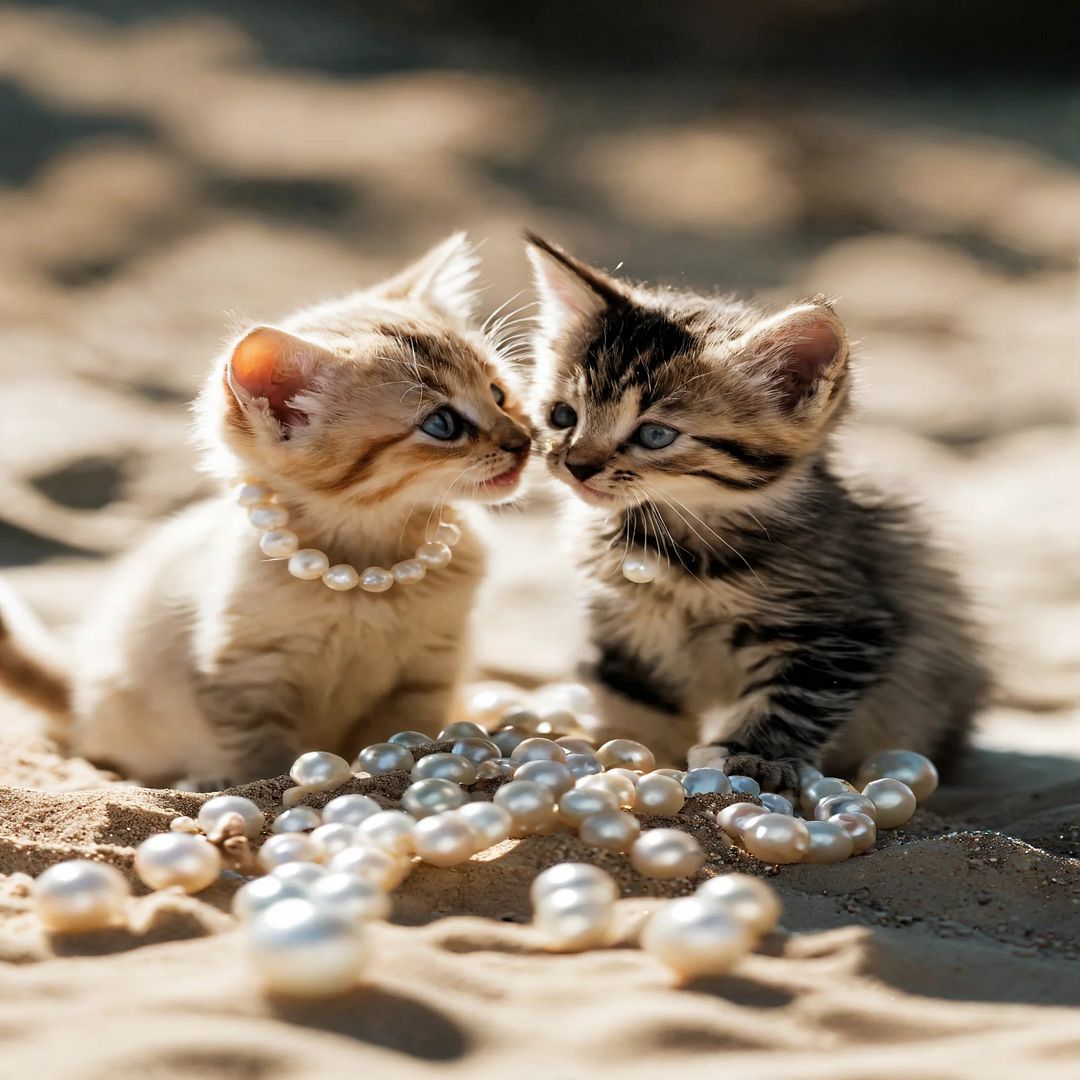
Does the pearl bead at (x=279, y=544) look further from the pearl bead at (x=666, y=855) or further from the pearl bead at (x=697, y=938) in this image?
the pearl bead at (x=697, y=938)

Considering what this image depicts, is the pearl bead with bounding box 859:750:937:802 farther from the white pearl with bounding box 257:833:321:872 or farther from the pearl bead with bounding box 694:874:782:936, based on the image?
the white pearl with bounding box 257:833:321:872

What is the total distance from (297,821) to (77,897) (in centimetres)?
36

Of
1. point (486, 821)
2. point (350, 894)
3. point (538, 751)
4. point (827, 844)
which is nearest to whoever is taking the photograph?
point (350, 894)

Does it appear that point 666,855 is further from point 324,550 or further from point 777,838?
point 324,550

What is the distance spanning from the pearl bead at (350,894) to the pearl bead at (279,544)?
2.79 ft

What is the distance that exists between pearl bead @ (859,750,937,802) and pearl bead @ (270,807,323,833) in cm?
90

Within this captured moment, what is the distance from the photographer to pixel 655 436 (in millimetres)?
2199

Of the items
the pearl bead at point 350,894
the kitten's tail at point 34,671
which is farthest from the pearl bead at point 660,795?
the kitten's tail at point 34,671

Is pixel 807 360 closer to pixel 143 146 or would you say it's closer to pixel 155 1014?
pixel 155 1014

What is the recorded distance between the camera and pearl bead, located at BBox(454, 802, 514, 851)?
1.67 metres

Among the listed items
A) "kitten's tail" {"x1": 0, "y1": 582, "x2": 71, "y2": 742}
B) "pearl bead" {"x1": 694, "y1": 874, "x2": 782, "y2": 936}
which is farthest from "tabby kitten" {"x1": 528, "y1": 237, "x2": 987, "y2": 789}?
"kitten's tail" {"x1": 0, "y1": 582, "x2": 71, "y2": 742}

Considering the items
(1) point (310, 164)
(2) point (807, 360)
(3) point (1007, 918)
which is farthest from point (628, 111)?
(3) point (1007, 918)

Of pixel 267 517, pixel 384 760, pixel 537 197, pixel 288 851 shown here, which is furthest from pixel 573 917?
pixel 537 197

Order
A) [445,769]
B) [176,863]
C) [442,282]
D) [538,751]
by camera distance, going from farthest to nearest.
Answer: [442,282] → [538,751] → [445,769] → [176,863]
